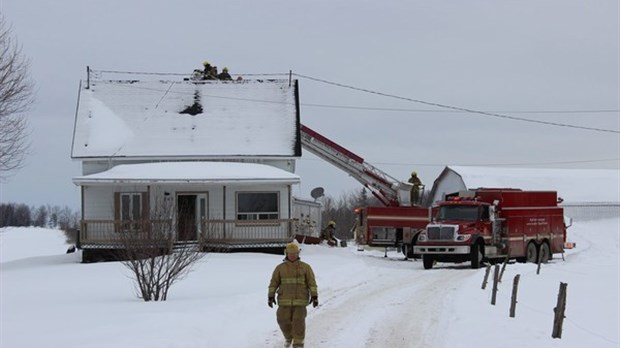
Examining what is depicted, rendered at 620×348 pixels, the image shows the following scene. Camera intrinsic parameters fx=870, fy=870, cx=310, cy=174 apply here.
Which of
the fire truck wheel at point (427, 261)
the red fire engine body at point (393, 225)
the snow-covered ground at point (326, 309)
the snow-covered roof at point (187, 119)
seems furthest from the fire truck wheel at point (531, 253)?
the snow-covered roof at point (187, 119)

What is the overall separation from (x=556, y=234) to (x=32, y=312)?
2289 centimetres

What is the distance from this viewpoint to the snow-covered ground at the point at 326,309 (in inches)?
503

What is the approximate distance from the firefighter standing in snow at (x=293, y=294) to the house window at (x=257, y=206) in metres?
23.6

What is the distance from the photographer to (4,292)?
21.4 meters

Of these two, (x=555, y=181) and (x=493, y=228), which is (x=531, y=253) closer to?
(x=493, y=228)

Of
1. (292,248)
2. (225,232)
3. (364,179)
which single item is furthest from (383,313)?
(364,179)

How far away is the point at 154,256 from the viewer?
18.2m

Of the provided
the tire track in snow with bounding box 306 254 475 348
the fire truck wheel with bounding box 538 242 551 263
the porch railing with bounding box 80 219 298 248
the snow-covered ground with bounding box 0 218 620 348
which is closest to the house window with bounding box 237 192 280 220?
the porch railing with bounding box 80 219 298 248

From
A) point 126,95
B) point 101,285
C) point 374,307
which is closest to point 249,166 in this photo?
point 126,95

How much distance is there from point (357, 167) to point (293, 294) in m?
30.3

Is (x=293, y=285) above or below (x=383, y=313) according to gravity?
above

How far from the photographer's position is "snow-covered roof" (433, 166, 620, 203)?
185 ft

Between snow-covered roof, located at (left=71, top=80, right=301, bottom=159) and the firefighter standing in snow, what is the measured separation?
82.9ft

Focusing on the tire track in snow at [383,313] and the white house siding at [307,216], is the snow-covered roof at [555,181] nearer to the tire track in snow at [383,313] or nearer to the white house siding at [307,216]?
the white house siding at [307,216]
